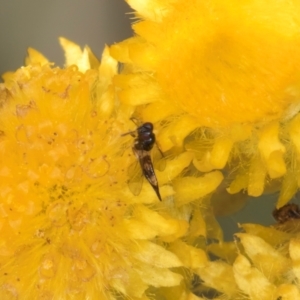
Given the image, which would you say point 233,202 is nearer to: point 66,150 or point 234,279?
point 234,279

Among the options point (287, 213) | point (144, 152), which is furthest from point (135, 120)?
point (287, 213)

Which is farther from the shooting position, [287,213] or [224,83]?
[287,213]

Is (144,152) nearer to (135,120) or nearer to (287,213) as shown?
(135,120)

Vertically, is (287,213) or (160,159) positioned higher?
(160,159)

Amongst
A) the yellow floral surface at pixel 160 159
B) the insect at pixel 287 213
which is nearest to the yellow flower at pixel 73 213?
the yellow floral surface at pixel 160 159

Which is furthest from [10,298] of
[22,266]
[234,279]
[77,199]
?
[234,279]

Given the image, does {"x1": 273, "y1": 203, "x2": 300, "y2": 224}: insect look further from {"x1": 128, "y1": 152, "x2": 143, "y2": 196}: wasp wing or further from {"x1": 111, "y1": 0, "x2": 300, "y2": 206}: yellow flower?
{"x1": 128, "y1": 152, "x2": 143, "y2": 196}: wasp wing

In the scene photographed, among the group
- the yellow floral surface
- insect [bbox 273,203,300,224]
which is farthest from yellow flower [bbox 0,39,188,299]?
insect [bbox 273,203,300,224]
